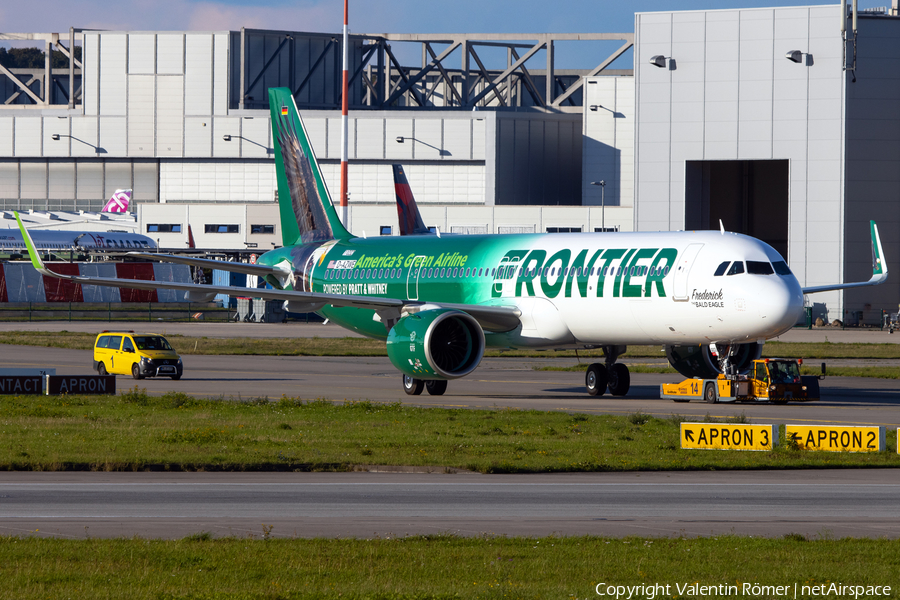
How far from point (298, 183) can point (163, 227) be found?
76887mm

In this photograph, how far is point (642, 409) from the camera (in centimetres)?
3419

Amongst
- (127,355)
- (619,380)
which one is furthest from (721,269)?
(127,355)

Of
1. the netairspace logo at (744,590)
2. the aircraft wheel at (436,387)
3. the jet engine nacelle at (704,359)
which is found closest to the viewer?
the netairspace logo at (744,590)

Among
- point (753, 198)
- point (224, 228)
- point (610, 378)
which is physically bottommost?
point (610, 378)

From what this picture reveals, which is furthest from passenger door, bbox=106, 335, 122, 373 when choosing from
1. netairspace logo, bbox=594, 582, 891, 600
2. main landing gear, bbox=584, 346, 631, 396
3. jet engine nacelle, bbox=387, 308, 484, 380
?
netairspace logo, bbox=594, 582, 891, 600

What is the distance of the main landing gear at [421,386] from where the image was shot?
38.8 metres

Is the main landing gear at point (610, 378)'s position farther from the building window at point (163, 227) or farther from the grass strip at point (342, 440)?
the building window at point (163, 227)

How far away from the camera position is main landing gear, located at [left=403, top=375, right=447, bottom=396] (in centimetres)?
3878

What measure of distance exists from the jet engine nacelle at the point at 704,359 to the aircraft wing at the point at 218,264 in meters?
15.2

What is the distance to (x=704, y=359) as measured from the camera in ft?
126

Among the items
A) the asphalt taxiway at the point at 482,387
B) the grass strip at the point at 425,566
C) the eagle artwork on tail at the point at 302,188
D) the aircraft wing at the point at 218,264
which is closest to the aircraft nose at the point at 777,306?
the asphalt taxiway at the point at 482,387

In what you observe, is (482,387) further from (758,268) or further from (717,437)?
(717,437)

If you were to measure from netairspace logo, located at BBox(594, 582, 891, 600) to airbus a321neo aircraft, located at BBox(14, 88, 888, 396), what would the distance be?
21.6 meters

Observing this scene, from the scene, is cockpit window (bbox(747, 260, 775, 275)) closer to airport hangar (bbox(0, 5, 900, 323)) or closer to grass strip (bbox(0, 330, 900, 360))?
grass strip (bbox(0, 330, 900, 360))
